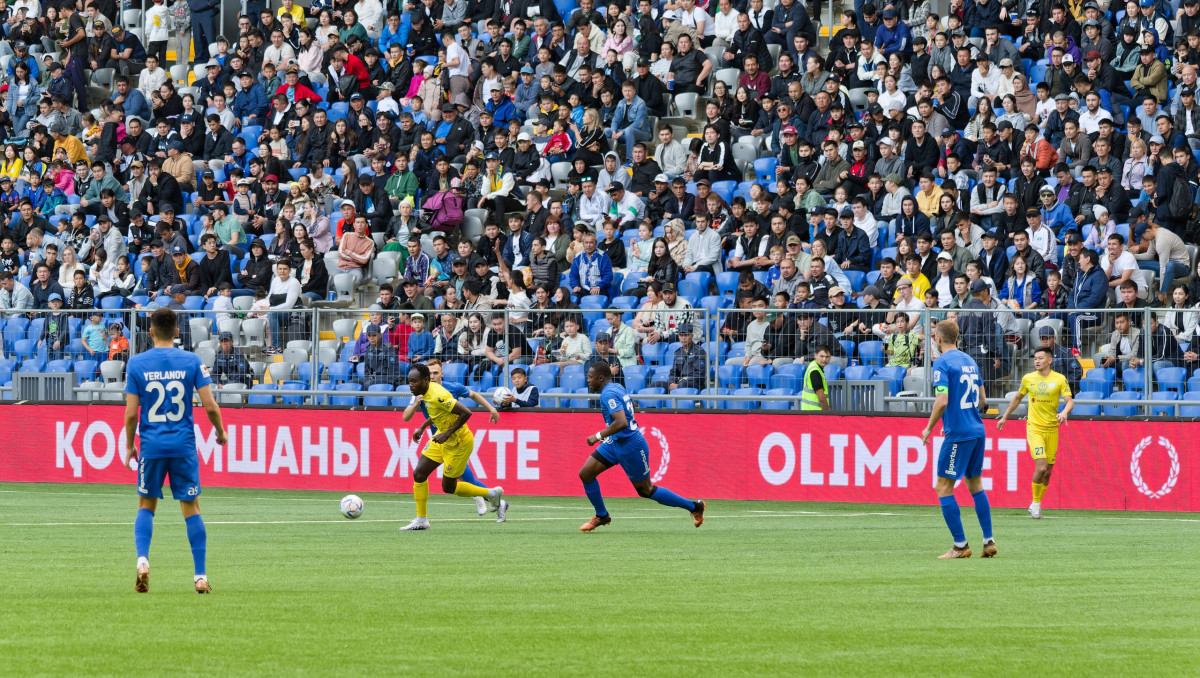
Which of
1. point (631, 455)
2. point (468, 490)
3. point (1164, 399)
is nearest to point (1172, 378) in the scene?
point (1164, 399)

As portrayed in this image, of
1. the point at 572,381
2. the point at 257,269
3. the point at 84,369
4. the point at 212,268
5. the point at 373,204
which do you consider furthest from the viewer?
the point at 373,204

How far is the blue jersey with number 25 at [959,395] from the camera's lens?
558 inches

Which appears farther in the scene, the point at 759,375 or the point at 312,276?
the point at 312,276

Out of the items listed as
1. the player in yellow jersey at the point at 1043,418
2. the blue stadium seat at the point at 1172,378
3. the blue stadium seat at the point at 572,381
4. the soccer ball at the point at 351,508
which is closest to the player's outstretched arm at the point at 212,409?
the soccer ball at the point at 351,508

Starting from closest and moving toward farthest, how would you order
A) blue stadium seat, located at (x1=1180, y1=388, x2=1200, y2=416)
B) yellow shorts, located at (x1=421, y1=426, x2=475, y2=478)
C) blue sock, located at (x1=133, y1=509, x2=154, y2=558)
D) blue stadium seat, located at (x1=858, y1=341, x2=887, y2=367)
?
1. blue sock, located at (x1=133, y1=509, x2=154, y2=558)
2. yellow shorts, located at (x1=421, y1=426, x2=475, y2=478)
3. blue stadium seat, located at (x1=1180, y1=388, x2=1200, y2=416)
4. blue stadium seat, located at (x1=858, y1=341, x2=887, y2=367)

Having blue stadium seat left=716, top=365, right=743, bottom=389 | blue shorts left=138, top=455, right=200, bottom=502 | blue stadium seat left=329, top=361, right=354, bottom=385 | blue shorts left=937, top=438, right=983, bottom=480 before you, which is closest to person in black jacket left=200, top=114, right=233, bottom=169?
blue stadium seat left=329, top=361, right=354, bottom=385

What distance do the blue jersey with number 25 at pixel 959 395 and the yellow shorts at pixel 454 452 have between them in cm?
623

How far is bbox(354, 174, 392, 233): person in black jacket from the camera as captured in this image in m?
28.1

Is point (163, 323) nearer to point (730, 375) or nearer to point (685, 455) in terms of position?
point (730, 375)

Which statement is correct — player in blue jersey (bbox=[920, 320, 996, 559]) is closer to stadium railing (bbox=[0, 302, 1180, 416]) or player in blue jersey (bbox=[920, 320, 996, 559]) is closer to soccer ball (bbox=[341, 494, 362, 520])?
stadium railing (bbox=[0, 302, 1180, 416])

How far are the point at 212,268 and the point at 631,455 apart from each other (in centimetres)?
1265

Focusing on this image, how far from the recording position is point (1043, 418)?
19.4 metres

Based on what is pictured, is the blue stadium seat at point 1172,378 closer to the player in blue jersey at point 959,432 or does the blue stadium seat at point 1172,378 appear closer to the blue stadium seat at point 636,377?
the player in blue jersey at point 959,432

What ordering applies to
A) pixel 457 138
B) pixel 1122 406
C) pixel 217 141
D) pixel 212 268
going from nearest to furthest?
pixel 1122 406
pixel 212 268
pixel 457 138
pixel 217 141
